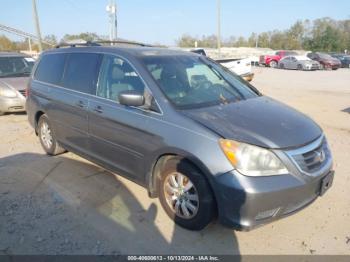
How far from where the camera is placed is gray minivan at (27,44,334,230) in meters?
3.01

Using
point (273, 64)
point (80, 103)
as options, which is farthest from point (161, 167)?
point (273, 64)

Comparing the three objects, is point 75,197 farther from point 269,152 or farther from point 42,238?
point 269,152

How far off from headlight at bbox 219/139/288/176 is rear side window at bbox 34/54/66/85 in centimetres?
326

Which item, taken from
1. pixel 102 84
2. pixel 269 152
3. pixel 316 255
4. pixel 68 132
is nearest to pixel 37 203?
pixel 68 132

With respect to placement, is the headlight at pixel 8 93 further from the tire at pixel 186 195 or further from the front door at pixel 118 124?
the tire at pixel 186 195

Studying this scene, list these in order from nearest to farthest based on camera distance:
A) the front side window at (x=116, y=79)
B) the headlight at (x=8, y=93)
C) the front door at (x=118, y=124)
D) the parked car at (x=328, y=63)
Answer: the front door at (x=118, y=124), the front side window at (x=116, y=79), the headlight at (x=8, y=93), the parked car at (x=328, y=63)

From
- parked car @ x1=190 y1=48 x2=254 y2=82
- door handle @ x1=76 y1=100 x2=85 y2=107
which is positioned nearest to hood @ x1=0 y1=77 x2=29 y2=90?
door handle @ x1=76 y1=100 x2=85 y2=107

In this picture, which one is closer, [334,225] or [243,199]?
[243,199]

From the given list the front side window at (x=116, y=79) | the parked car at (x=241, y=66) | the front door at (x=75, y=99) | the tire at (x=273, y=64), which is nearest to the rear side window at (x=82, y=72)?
the front door at (x=75, y=99)

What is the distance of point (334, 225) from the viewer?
141 inches

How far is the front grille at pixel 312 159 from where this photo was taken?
3.11 m

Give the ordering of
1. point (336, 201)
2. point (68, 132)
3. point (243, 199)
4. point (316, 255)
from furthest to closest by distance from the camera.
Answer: point (68, 132) < point (336, 201) < point (316, 255) < point (243, 199)

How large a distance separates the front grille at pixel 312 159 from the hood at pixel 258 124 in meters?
0.11

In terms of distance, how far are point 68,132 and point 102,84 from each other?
1125mm
